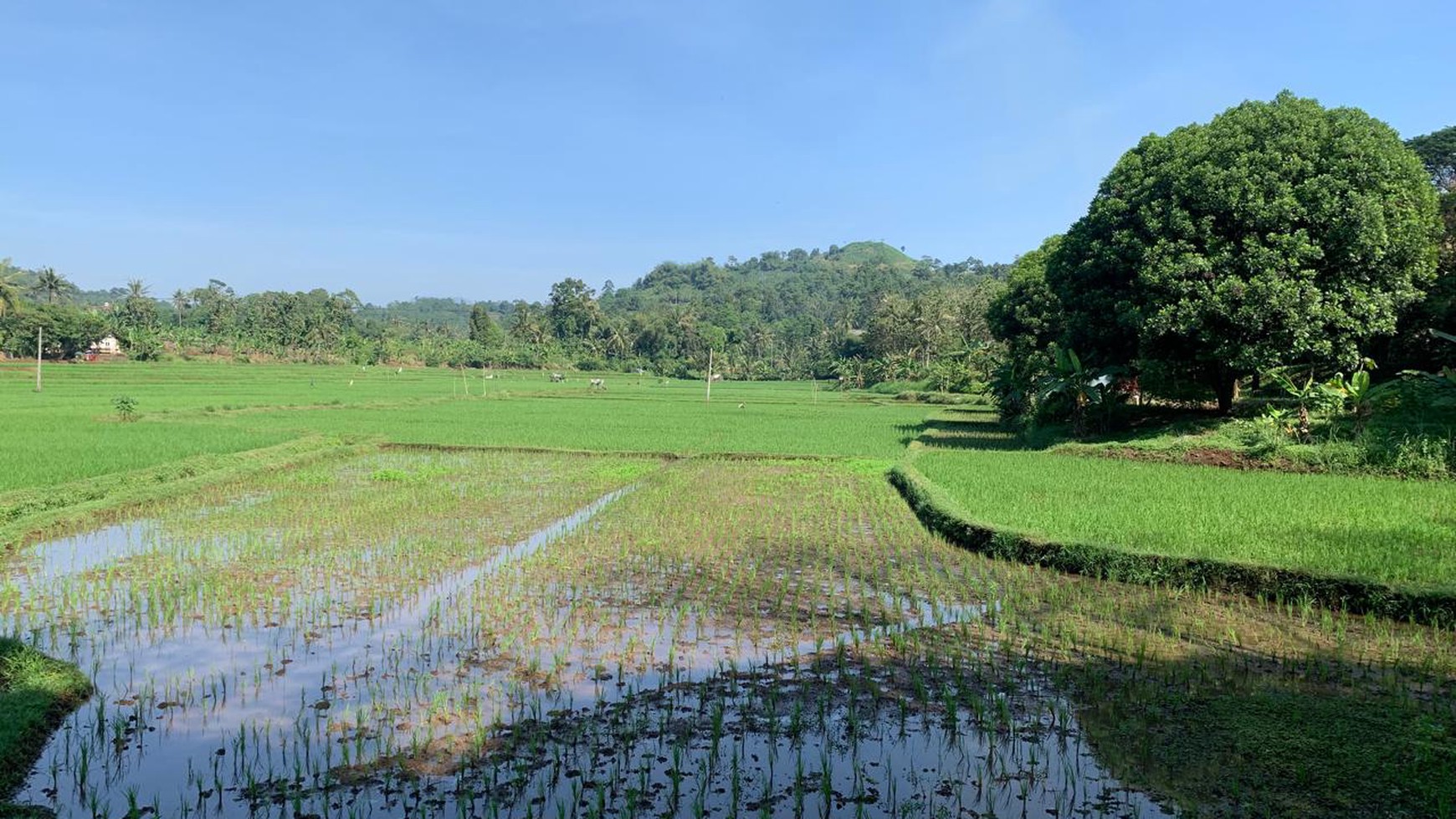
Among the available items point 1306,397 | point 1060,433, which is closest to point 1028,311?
point 1060,433

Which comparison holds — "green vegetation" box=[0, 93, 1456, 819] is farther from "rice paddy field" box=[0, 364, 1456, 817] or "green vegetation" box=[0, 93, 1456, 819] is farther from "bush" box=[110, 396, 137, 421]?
"bush" box=[110, 396, 137, 421]

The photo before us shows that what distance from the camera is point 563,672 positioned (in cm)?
632

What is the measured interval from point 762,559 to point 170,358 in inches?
2638

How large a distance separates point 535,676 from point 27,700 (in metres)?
3.05

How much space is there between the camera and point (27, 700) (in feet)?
17.2

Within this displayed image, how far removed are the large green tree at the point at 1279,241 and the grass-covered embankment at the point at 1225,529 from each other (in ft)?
10.5

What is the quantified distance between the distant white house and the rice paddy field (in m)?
61.5

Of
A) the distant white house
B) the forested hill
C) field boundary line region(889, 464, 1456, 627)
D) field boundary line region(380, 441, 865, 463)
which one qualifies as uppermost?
the forested hill

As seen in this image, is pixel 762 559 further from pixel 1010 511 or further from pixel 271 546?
pixel 271 546

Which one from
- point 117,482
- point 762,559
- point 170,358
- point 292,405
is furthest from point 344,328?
point 762,559

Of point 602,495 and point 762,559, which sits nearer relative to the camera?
point 762,559

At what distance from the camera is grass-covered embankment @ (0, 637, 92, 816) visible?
4680 millimetres

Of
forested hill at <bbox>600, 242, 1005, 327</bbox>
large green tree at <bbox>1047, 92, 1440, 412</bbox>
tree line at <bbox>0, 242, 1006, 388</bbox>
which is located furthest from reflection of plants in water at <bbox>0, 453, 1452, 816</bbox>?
forested hill at <bbox>600, 242, 1005, 327</bbox>

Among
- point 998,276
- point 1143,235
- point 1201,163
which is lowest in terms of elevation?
point 1143,235
